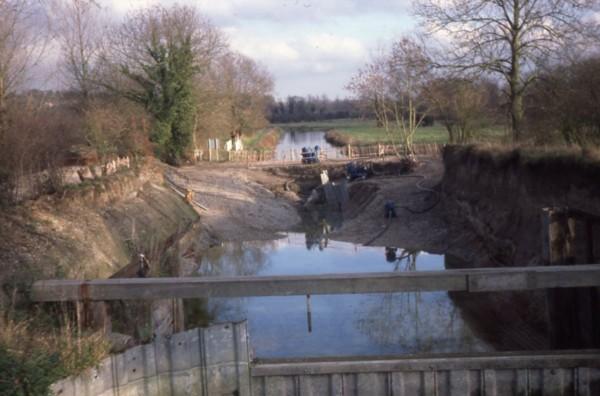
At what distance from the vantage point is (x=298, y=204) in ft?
152

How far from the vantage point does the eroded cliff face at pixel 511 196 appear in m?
19.5

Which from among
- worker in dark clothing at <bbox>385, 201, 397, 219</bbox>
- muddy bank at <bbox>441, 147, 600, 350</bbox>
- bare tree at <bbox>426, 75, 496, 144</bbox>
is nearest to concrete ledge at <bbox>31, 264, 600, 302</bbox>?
muddy bank at <bbox>441, 147, 600, 350</bbox>

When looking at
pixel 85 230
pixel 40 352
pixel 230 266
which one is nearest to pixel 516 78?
pixel 230 266

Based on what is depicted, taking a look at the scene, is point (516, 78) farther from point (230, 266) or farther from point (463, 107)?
point (230, 266)

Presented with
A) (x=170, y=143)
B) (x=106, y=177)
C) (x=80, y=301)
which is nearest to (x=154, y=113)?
(x=170, y=143)

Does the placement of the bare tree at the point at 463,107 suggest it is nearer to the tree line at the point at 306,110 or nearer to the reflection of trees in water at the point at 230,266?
the reflection of trees in water at the point at 230,266

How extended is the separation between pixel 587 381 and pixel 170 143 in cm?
4231

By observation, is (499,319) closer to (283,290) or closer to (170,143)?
(283,290)

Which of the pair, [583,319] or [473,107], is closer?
[583,319]

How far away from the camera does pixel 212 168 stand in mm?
51594

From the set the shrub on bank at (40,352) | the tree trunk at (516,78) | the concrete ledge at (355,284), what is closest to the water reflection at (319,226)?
the tree trunk at (516,78)

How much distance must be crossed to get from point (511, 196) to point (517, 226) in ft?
6.86

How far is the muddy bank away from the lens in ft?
45.0

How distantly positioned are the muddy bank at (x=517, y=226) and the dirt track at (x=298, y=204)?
2.30m
